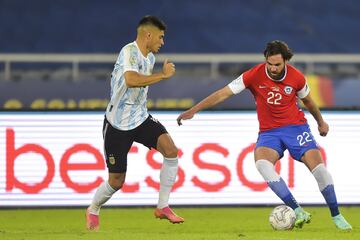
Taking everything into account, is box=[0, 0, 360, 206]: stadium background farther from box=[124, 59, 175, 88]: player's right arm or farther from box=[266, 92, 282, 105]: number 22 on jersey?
box=[124, 59, 175, 88]: player's right arm

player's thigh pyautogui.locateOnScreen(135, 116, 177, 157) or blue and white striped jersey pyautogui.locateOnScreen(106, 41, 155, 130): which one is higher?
blue and white striped jersey pyautogui.locateOnScreen(106, 41, 155, 130)

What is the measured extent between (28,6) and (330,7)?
17.5 ft

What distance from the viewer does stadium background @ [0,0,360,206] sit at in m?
17.8

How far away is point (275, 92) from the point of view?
35.9ft

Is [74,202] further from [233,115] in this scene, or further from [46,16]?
[46,16]

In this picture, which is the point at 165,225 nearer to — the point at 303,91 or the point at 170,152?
the point at 170,152

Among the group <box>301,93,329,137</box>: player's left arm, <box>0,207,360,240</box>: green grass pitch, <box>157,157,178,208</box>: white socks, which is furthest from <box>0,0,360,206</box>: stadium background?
<box>301,93,329,137</box>: player's left arm

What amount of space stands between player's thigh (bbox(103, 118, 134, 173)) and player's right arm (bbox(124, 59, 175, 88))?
2.01 ft

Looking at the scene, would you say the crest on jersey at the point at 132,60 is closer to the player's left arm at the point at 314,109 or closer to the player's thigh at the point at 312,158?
the player's left arm at the point at 314,109

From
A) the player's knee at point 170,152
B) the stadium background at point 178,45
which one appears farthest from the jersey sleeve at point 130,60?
the stadium background at point 178,45

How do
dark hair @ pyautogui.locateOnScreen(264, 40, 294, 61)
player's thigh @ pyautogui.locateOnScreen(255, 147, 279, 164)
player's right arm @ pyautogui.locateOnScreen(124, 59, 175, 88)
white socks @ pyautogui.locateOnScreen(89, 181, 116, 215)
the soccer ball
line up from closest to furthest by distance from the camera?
player's right arm @ pyautogui.locateOnScreen(124, 59, 175, 88) → the soccer ball → dark hair @ pyautogui.locateOnScreen(264, 40, 294, 61) → player's thigh @ pyautogui.locateOnScreen(255, 147, 279, 164) → white socks @ pyautogui.locateOnScreen(89, 181, 116, 215)

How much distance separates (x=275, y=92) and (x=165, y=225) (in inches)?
A: 94.7

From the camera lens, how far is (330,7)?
21.0 m

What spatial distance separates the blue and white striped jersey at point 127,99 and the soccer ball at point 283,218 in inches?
62.0
